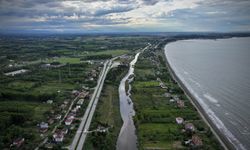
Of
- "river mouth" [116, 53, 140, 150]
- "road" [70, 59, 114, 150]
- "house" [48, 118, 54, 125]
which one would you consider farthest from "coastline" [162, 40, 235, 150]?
"house" [48, 118, 54, 125]

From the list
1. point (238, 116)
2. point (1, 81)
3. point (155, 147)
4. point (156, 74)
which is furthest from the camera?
point (156, 74)

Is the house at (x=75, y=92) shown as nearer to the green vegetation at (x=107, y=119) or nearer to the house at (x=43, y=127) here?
the green vegetation at (x=107, y=119)

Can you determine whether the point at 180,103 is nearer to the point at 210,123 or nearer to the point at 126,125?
the point at 210,123

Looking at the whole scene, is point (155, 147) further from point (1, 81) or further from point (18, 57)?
point (18, 57)

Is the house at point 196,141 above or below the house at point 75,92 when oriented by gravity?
below

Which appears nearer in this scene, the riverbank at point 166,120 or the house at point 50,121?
the riverbank at point 166,120

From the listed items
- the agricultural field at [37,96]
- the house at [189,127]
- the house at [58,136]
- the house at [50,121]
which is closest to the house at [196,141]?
the house at [189,127]

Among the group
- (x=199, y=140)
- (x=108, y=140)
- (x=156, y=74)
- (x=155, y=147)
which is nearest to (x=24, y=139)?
(x=108, y=140)

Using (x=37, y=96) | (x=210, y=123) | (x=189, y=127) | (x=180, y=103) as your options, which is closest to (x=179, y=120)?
(x=189, y=127)
